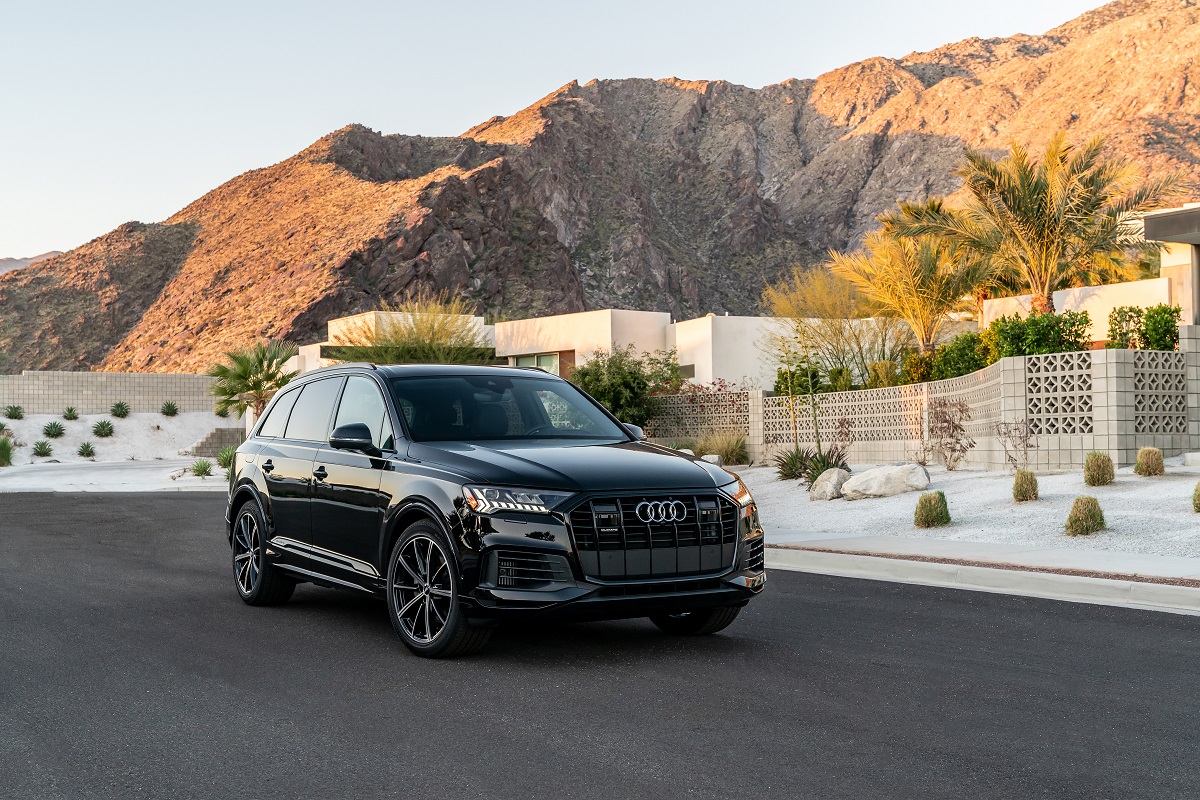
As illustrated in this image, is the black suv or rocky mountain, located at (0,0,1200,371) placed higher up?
rocky mountain, located at (0,0,1200,371)

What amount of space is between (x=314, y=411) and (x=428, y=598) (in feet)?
8.56

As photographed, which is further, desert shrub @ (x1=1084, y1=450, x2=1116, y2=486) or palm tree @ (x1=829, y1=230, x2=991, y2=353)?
palm tree @ (x1=829, y1=230, x2=991, y2=353)

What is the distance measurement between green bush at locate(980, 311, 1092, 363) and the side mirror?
16.5 meters

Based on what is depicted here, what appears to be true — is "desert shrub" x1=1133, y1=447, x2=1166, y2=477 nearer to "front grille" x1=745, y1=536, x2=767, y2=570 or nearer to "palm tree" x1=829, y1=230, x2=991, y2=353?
"front grille" x1=745, y1=536, x2=767, y2=570

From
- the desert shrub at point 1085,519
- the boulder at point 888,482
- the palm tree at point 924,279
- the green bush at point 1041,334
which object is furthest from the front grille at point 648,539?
the palm tree at point 924,279

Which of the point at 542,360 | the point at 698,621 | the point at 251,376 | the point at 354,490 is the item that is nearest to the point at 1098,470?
the point at 698,621

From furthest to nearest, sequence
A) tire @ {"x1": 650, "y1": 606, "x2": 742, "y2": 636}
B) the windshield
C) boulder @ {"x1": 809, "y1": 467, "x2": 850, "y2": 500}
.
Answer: boulder @ {"x1": 809, "y1": 467, "x2": 850, "y2": 500}, the windshield, tire @ {"x1": 650, "y1": 606, "x2": 742, "y2": 636}

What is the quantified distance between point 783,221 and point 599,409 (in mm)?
128884

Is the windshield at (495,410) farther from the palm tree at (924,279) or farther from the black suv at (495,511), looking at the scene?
the palm tree at (924,279)

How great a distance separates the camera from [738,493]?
7855 millimetres

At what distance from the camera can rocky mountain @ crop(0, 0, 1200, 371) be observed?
92688mm

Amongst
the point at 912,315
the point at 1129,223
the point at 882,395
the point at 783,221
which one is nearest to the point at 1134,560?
the point at 882,395

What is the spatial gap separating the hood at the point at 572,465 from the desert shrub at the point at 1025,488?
10.4 meters

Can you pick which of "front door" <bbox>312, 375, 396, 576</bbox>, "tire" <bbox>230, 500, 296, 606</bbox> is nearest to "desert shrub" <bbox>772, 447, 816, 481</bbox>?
"tire" <bbox>230, 500, 296, 606</bbox>
